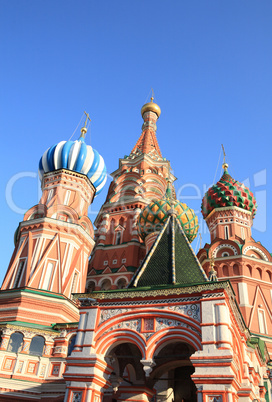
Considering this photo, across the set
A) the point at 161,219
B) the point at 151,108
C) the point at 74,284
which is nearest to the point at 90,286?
the point at 74,284

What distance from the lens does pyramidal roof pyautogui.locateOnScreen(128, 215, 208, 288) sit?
8.41m

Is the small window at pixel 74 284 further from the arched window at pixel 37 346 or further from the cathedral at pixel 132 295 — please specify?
the arched window at pixel 37 346

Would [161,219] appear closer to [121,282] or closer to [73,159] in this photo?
[121,282]

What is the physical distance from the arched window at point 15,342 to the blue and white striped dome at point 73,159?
29.7 feet

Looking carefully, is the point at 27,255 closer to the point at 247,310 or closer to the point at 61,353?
the point at 61,353

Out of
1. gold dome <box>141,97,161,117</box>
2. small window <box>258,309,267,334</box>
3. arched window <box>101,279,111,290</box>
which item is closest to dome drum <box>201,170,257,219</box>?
small window <box>258,309,267,334</box>

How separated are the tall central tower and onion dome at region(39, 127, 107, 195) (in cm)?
358

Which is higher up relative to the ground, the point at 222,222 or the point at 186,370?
the point at 222,222

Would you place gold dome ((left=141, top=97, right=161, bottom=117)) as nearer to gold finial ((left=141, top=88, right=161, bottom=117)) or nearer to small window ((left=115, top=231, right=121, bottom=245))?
gold finial ((left=141, top=88, right=161, bottom=117))

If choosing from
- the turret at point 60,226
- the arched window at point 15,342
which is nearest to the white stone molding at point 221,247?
the turret at point 60,226

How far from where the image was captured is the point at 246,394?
318 inches

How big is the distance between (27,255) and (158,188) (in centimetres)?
1114

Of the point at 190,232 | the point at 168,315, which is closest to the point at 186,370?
→ the point at 168,315

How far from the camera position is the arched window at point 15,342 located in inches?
476
